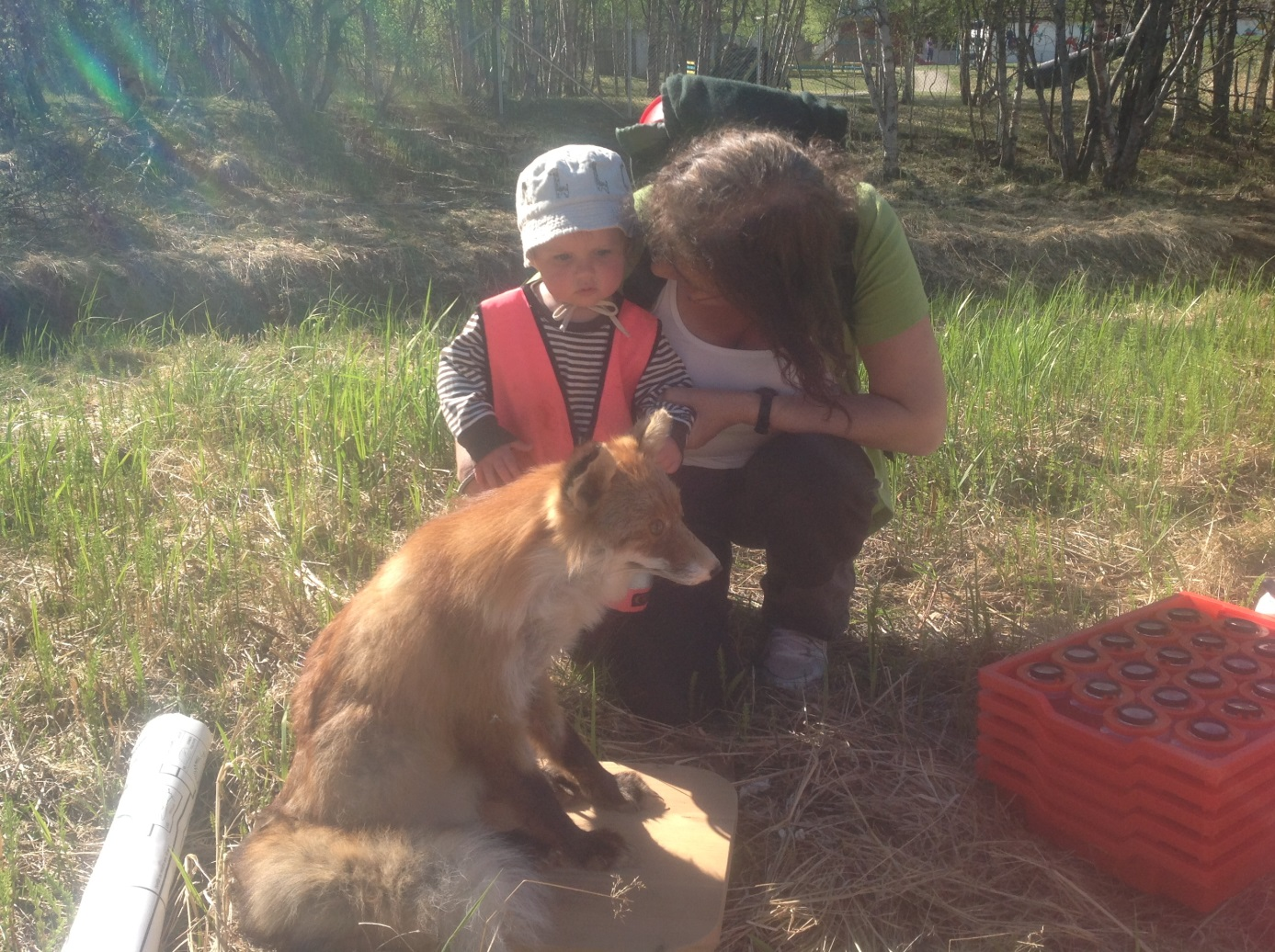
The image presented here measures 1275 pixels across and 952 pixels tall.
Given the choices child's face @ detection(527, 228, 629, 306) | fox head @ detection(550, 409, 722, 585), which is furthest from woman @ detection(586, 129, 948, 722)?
fox head @ detection(550, 409, 722, 585)

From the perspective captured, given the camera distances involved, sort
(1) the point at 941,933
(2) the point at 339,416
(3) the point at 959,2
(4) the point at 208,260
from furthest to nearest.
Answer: (3) the point at 959,2
(4) the point at 208,260
(2) the point at 339,416
(1) the point at 941,933

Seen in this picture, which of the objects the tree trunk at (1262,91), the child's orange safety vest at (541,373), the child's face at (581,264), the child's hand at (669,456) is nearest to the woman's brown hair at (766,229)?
the child's face at (581,264)

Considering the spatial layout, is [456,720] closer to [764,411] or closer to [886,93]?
[764,411]

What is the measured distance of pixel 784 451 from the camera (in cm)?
278

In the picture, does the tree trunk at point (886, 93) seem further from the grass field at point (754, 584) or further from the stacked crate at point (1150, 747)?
the stacked crate at point (1150, 747)

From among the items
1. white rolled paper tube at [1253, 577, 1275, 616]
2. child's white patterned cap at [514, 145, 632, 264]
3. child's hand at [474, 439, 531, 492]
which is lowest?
white rolled paper tube at [1253, 577, 1275, 616]

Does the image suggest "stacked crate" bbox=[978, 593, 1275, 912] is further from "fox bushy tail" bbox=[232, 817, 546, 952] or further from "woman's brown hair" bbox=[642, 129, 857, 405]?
"fox bushy tail" bbox=[232, 817, 546, 952]

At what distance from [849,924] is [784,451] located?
4.01ft

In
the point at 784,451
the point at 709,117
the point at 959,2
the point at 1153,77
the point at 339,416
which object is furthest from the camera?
the point at 959,2

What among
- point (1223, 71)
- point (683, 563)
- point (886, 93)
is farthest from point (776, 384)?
point (1223, 71)

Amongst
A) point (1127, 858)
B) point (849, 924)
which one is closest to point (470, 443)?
point (849, 924)

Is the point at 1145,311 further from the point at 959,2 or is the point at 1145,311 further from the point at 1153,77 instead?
the point at 959,2

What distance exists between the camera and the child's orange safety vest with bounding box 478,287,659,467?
106 inches

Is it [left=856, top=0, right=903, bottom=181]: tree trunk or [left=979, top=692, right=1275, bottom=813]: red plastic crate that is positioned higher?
[left=856, top=0, right=903, bottom=181]: tree trunk
